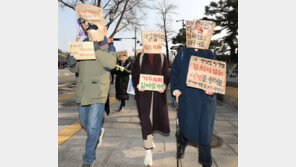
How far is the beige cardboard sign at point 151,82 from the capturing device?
10.3 feet

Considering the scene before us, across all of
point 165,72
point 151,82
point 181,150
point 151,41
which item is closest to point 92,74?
point 151,82

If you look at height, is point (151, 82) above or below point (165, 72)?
below

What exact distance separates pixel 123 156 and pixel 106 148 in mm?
456

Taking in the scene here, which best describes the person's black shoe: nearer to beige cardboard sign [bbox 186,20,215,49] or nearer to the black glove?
beige cardboard sign [bbox 186,20,215,49]

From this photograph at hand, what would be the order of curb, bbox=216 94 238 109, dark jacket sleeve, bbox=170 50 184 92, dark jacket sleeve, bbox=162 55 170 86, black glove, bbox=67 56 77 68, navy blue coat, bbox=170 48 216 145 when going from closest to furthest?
black glove, bbox=67 56 77 68
navy blue coat, bbox=170 48 216 145
dark jacket sleeve, bbox=170 50 184 92
dark jacket sleeve, bbox=162 55 170 86
curb, bbox=216 94 238 109

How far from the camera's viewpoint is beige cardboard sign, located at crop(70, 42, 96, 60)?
2656 millimetres

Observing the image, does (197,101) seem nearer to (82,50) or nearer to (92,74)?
(92,74)

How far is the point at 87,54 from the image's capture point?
2674mm

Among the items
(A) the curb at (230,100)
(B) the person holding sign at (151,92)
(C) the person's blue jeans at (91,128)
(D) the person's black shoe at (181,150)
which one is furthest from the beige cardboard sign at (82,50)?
(A) the curb at (230,100)

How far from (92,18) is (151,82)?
1.19 m

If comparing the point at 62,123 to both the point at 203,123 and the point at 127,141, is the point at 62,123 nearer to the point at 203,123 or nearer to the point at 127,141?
the point at 127,141

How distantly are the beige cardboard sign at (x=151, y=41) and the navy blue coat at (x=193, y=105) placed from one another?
0.38 m

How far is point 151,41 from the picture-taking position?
10.3ft

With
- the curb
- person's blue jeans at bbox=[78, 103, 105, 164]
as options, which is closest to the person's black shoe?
person's blue jeans at bbox=[78, 103, 105, 164]
